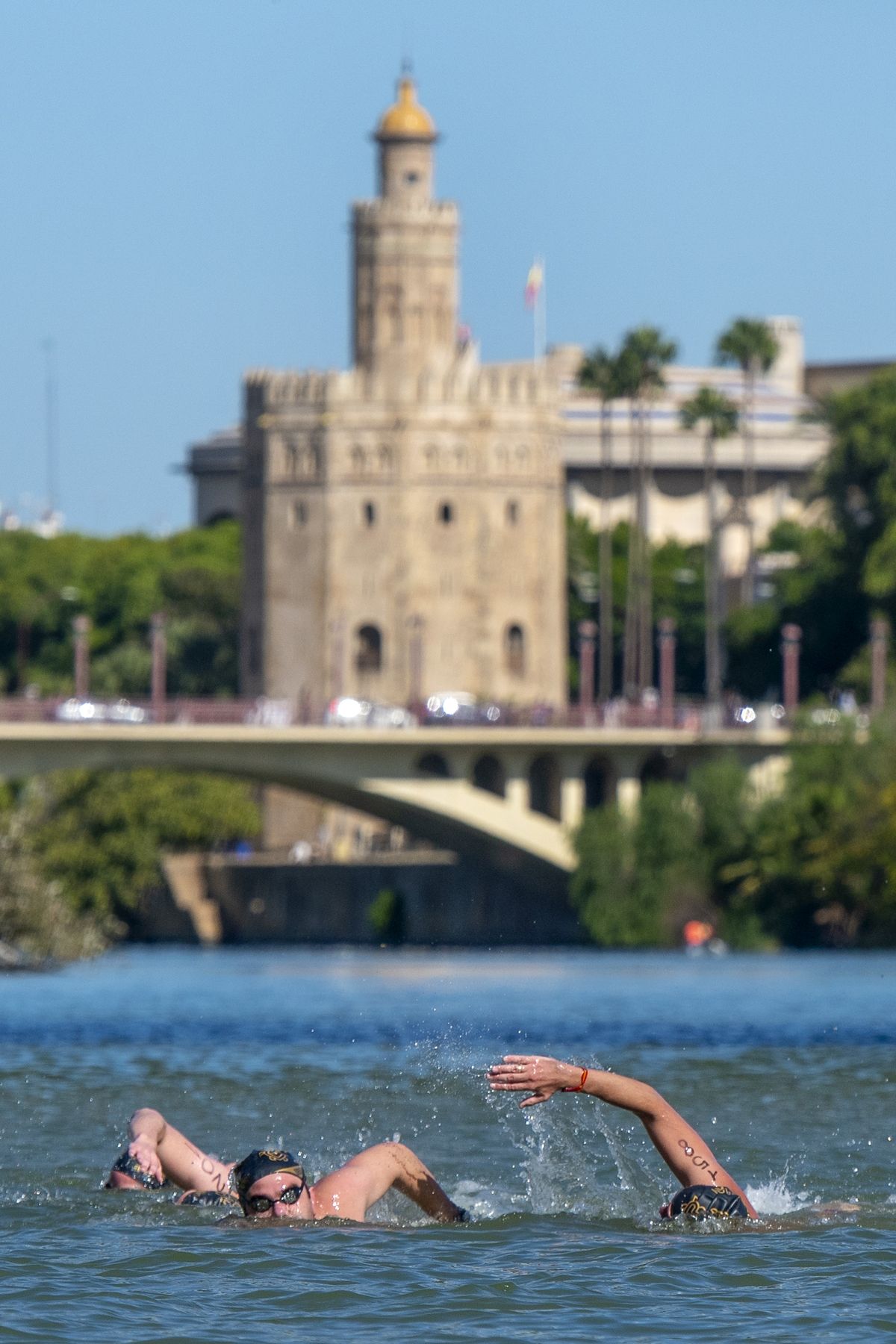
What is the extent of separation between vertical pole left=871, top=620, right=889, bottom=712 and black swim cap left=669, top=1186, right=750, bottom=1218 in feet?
214

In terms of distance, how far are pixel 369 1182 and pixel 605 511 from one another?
95.3 meters

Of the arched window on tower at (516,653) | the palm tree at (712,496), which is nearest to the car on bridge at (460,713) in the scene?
the palm tree at (712,496)

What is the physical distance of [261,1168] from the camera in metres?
16.7

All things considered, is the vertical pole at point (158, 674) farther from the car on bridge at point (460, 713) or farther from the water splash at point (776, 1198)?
the water splash at point (776, 1198)

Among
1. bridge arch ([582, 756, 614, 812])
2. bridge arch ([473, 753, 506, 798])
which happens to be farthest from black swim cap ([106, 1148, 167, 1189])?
bridge arch ([582, 756, 614, 812])

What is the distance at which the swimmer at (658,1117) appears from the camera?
48.6ft

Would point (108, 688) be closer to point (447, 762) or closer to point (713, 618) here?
point (713, 618)

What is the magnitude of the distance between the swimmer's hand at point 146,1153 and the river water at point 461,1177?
273 millimetres

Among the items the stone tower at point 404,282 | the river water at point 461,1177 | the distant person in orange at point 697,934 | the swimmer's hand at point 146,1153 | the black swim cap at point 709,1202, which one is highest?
the stone tower at point 404,282

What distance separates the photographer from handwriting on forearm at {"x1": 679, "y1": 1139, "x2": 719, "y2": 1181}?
53.6ft

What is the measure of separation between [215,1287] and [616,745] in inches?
2696

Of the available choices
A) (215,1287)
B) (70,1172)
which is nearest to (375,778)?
(70,1172)

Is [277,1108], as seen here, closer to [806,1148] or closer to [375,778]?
[806,1148]

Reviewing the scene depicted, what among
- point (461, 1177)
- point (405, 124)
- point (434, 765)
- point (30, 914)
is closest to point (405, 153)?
point (405, 124)
